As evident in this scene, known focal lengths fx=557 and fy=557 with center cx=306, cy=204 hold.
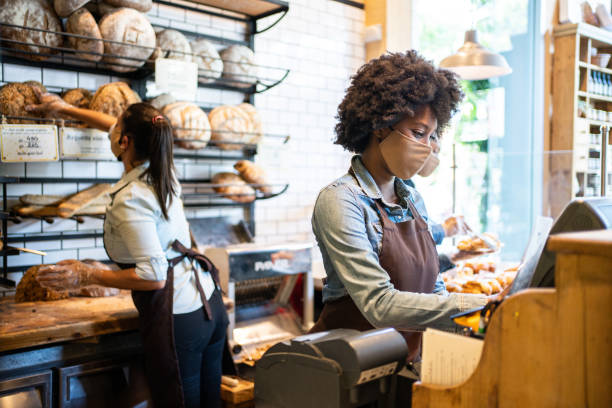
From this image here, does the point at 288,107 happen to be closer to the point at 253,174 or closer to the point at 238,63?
the point at 238,63

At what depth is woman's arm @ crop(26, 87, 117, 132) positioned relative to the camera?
2.66m

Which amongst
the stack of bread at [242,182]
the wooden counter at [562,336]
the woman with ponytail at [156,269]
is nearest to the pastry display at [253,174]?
the stack of bread at [242,182]

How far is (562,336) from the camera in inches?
29.7

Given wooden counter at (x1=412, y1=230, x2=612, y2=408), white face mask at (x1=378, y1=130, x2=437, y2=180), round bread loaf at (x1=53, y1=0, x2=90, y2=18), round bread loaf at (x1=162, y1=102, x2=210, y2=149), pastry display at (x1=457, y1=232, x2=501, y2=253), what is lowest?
pastry display at (x1=457, y1=232, x2=501, y2=253)

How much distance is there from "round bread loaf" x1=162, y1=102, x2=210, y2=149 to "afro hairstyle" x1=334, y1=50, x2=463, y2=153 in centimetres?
153

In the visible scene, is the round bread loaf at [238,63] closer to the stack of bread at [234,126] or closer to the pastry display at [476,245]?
the stack of bread at [234,126]

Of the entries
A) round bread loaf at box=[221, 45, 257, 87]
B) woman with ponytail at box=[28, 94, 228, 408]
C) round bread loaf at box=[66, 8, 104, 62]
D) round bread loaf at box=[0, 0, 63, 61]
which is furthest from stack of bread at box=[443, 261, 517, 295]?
round bread loaf at box=[0, 0, 63, 61]

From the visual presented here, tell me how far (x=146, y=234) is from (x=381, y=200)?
0.97 metres

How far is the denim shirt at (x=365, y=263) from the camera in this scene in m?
1.35

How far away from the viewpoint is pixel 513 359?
2.60 ft

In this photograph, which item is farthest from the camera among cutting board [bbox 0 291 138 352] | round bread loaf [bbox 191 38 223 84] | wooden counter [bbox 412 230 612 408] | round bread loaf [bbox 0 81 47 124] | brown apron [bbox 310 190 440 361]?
round bread loaf [bbox 191 38 223 84]

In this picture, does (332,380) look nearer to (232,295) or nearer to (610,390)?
(610,390)

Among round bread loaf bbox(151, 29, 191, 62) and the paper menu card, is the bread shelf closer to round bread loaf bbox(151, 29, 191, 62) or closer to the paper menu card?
round bread loaf bbox(151, 29, 191, 62)

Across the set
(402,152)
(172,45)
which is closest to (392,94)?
(402,152)
